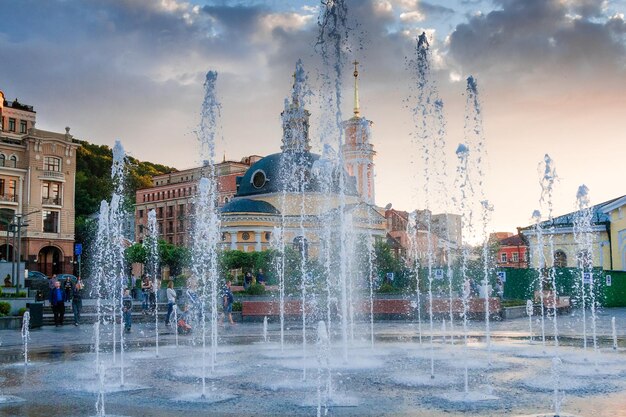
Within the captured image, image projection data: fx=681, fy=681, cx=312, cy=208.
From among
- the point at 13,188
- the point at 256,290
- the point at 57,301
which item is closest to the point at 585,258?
the point at 256,290

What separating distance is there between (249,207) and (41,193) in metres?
18.9

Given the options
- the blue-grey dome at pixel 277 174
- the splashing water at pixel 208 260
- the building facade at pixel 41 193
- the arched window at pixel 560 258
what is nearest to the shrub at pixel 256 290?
the splashing water at pixel 208 260

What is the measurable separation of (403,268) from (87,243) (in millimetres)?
46685

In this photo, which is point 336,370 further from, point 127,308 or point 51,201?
point 51,201

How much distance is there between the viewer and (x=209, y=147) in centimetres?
2070

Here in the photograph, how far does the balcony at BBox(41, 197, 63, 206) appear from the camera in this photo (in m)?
61.7

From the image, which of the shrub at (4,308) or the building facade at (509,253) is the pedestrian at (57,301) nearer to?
the shrub at (4,308)

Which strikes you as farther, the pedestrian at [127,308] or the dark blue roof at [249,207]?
the dark blue roof at [249,207]

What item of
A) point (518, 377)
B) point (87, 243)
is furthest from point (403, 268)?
point (87, 243)

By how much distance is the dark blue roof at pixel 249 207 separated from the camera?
65.8 metres

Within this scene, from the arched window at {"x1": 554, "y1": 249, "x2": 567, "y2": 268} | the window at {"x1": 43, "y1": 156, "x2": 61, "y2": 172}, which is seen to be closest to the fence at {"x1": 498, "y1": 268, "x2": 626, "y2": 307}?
the arched window at {"x1": 554, "y1": 249, "x2": 567, "y2": 268}

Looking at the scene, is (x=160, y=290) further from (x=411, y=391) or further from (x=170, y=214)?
(x=170, y=214)

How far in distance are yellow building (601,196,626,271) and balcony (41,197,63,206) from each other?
152 feet

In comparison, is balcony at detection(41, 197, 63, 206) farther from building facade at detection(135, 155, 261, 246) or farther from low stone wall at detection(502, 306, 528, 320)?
low stone wall at detection(502, 306, 528, 320)
